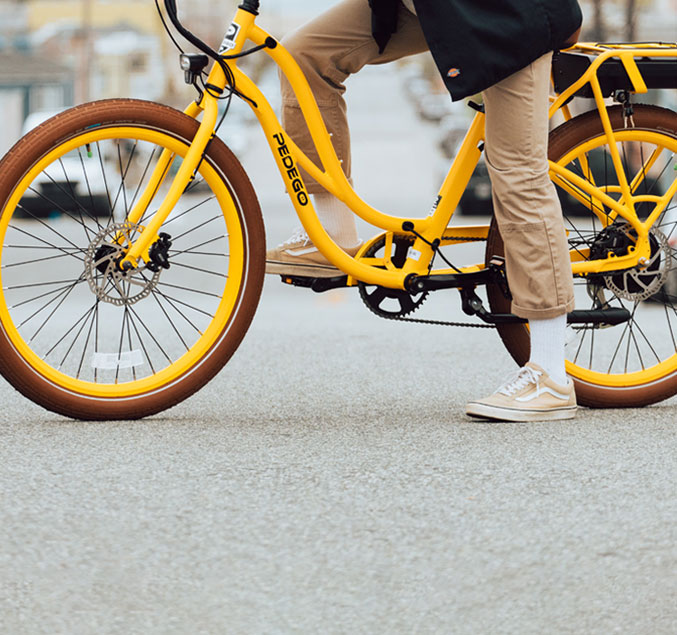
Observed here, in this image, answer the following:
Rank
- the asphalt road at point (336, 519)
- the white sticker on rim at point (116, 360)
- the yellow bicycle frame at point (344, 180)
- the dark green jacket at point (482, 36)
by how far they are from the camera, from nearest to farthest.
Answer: the asphalt road at point (336, 519) → the dark green jacket at point (482, 36) → the yellow bicycle frame at point (344, 180) → the white sticker on rim at point (116, 360)

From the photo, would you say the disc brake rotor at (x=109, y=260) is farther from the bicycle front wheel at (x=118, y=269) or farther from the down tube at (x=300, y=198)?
the down tube at (x=300, y=198)

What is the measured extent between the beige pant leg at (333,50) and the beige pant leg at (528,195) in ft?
1.34

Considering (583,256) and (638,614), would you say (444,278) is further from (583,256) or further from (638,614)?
(638,614)

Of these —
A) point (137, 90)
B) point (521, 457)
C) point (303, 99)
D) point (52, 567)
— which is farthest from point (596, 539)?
point (137, 90)

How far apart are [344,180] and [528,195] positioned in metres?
0.60

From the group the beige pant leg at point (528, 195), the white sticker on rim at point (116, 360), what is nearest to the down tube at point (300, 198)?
the beige pant leg at point (528, 195)

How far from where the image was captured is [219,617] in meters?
2.81

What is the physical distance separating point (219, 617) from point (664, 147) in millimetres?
2831

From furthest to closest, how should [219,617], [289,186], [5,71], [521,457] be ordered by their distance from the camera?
[5,71] < [289,186] < [521,457] < [219,617]

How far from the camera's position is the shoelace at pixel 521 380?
4.60 meters

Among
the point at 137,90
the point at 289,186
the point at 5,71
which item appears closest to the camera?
the point at 289,186

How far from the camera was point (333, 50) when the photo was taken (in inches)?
183

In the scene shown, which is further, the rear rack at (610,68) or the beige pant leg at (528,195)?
the rear rack at (610,68)

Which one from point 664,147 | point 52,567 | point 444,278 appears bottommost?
point 52,567
